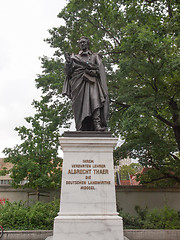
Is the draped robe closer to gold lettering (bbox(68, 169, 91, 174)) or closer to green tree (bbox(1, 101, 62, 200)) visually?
gold lettering (bbox(68, 169, 91, 174))

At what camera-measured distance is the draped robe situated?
6527mm

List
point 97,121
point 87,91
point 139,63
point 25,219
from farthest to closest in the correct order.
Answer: point 139,63
point 25,219
point 87,91
point 97,121

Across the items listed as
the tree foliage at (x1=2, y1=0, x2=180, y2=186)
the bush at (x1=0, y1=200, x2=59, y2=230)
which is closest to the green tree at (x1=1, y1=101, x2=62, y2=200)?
the tree foliage at (x1=2, y1=0, x2=180, y2=186)

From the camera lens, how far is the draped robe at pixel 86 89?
6.53 m

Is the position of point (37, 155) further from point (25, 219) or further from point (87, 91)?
point (87, 91)

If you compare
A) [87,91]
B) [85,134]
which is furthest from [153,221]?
[87,91]

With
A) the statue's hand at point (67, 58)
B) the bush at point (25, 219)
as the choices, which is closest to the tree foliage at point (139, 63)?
the statue's hand at point (67, 58)

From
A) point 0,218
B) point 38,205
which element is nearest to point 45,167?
point 38,205

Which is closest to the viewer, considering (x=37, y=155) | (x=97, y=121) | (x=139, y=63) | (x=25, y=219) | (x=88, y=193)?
(x=88, y=193)

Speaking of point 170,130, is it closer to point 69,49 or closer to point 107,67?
point 107,67

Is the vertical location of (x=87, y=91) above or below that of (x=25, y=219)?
above

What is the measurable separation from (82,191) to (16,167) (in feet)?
31.9

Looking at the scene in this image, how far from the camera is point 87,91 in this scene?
6.69m

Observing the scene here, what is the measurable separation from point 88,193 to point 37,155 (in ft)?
32.9
